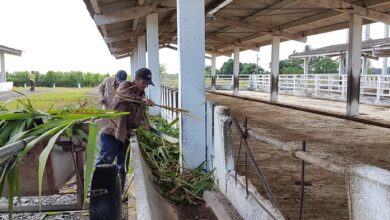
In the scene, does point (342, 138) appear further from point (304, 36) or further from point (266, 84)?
point (266, 84)

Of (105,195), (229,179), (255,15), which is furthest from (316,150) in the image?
(255,15)

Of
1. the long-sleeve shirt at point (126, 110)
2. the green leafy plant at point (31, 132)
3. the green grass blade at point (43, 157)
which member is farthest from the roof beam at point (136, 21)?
the green grass blade at point (43, 157)

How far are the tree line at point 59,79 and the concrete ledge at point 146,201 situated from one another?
48.4 meters

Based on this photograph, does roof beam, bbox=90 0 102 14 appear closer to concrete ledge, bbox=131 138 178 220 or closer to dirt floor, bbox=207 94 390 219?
dirt floor, bbox=207 94 390 219

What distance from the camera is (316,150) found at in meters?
2.73

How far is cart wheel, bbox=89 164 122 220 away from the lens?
378 cm

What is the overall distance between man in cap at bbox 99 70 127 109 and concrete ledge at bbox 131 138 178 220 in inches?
74.2

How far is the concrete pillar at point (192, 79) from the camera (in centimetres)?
527

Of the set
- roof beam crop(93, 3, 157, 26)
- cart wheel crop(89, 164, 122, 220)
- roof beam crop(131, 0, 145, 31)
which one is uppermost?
roof beam crop(131, 0, 145, 31)

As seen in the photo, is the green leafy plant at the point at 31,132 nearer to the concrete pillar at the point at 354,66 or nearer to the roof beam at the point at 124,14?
the roof beam at the point at 124,14

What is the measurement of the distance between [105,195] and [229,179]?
4.58 ft

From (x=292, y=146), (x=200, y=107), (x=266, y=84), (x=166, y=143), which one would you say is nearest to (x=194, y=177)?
(x=200, y=107)

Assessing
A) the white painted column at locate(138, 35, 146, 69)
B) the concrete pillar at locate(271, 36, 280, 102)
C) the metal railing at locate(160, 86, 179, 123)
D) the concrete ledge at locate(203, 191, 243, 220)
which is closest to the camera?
the concrete ledge at locate(203, 191, 243, 220)

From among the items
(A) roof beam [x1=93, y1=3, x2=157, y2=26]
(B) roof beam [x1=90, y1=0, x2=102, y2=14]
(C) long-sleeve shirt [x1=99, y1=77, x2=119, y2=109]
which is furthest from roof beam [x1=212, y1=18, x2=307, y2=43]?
(C) long-sleeve shirt [x1=99, y1=77, x2=119, y2=109]
